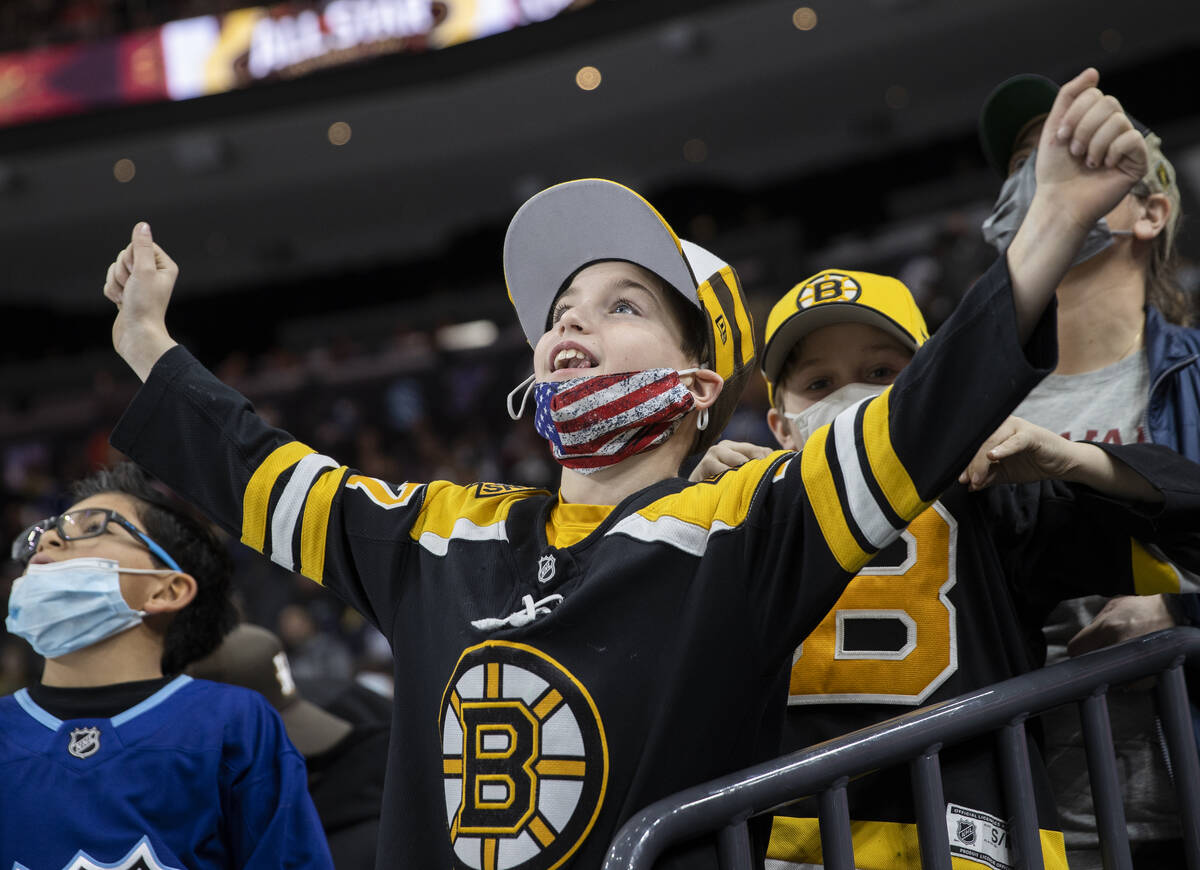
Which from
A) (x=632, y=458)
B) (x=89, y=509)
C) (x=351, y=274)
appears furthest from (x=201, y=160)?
(x=632, y=458)

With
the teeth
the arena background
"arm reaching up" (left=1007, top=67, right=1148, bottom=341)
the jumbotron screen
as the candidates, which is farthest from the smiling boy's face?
the jumbotron screen

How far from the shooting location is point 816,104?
12.3m

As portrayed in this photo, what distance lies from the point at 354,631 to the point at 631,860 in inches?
257

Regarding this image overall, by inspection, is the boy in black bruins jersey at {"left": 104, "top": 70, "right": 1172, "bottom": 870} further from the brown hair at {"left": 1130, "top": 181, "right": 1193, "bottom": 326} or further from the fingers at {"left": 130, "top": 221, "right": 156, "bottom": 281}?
the brown hair at {"left": 1130, "top": 181, "right": 1193, "bottom": 326}

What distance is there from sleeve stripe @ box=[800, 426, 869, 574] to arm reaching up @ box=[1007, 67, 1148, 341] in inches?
10.2

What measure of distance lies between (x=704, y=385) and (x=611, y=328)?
5.9 inches

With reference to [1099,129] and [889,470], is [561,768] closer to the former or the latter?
[889,470]

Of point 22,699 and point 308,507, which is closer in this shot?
point 308,507

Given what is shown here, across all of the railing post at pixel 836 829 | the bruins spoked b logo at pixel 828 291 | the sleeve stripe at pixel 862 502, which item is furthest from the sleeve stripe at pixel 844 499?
the bruins spoked b logo at pixel 828 291

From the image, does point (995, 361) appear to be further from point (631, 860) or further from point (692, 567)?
point (631, 860)

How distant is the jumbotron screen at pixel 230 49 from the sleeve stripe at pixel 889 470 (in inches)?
413

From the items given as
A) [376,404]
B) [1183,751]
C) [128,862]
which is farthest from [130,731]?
[376,404]

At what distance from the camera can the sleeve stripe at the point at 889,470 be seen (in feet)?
4.20

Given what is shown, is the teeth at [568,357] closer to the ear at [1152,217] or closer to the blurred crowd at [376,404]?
the ear at [1152,217]
